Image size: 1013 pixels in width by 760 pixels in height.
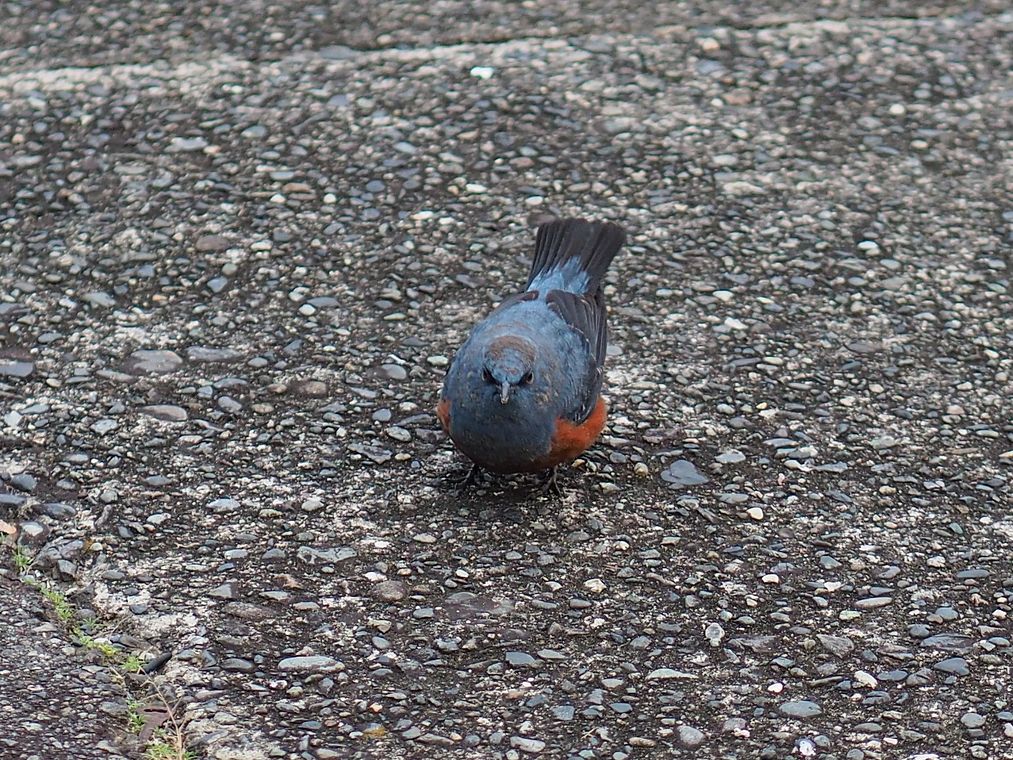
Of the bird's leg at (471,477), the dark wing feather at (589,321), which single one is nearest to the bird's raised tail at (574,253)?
the dark wing feather at (589,321)

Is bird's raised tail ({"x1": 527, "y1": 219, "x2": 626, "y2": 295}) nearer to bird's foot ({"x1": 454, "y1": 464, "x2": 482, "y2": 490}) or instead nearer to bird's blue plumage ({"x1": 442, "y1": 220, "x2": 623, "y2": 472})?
bird's blue plumage ({"x1": 442, "y1": 220, "x2": 623, "y2": 472})

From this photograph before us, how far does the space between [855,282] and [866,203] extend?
72 cm

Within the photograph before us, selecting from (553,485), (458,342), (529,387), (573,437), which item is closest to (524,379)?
(529,387)

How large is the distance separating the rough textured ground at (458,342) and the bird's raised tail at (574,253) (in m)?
0.46

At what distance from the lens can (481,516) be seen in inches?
200

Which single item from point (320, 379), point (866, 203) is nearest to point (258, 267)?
point (320, 379)

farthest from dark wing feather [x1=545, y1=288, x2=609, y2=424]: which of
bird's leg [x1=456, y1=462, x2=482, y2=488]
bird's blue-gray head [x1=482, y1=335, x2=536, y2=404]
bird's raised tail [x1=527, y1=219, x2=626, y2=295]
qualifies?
bird's leg [x1=456, y1=462, x2=482, y2=488]

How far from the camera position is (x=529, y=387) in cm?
492

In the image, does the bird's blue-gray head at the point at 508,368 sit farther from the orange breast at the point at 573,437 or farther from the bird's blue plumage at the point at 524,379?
the orange breast at the point at 573,437

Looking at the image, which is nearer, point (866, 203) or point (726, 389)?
point (726, 389)

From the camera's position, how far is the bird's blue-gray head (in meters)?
4.84

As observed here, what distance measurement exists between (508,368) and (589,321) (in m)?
0.70

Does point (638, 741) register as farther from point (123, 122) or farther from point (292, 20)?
point (292, 20)

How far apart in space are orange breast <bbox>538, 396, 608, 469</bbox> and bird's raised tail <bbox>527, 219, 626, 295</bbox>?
2.33 ft
